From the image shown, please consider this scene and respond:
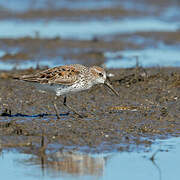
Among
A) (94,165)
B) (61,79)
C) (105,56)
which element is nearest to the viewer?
(94,165)

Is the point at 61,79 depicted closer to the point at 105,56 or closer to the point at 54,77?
the point at 54,77

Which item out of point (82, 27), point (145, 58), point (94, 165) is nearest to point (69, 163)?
point (94, 165)

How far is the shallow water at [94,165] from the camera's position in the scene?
7543 mm

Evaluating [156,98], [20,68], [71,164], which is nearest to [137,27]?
[20,68]

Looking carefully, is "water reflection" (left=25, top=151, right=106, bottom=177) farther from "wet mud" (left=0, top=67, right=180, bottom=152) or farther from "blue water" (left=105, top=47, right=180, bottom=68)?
"blue water" (left=105, top=47, right=180, bottom=68)

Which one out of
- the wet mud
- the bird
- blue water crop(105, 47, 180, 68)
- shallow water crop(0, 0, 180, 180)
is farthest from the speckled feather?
blue water crop(105, 47, 180, 68)

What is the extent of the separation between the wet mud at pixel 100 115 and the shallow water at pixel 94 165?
1.10 ft

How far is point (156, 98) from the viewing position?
11.7 meters

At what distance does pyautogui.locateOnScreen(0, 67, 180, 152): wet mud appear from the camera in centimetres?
898

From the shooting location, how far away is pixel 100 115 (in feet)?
34.4

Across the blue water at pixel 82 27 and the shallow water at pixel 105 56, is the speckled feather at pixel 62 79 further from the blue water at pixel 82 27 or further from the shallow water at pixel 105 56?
the blue water at pixel 82 27

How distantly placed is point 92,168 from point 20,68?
7.59 m

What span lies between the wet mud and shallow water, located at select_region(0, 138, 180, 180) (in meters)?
0.34

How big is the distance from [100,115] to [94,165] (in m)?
2.61
